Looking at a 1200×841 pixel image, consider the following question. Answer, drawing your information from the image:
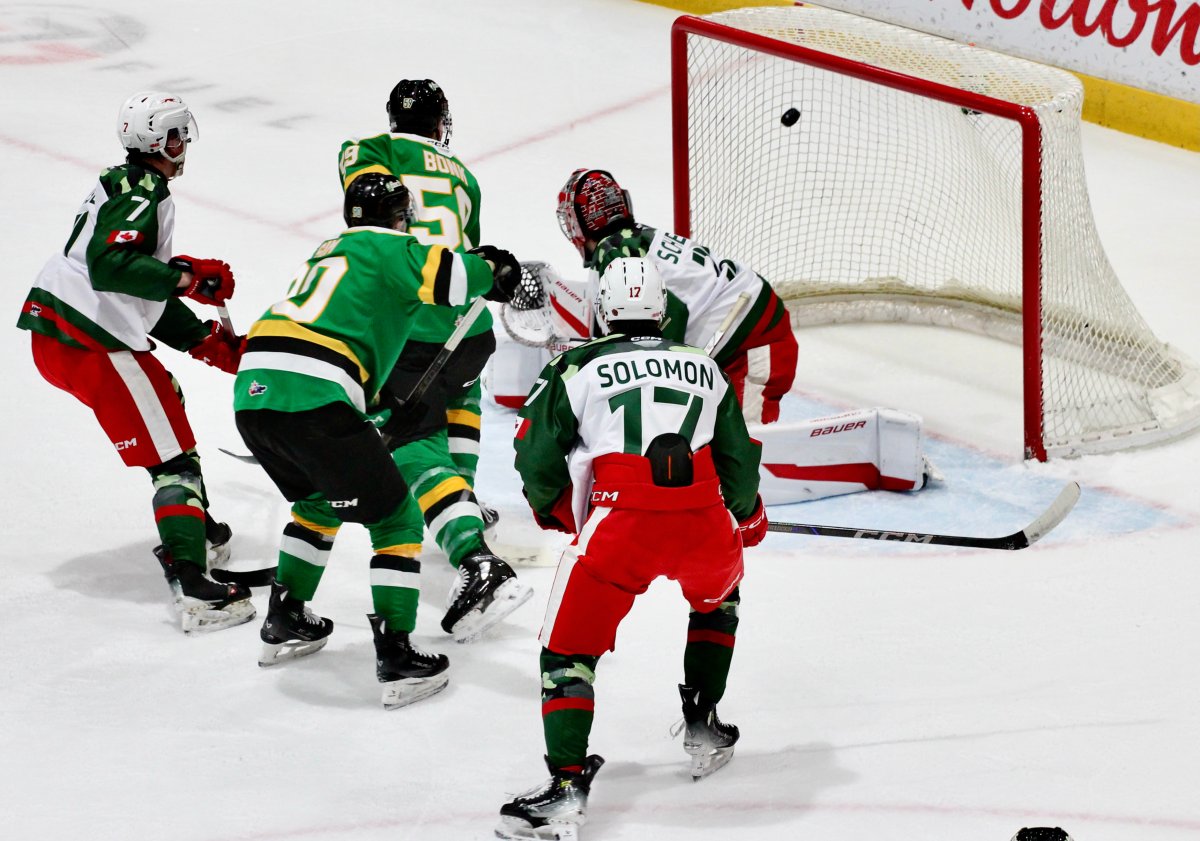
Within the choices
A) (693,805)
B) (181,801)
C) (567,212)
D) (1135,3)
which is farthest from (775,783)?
(1135,3)

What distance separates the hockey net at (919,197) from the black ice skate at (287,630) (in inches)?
80.1

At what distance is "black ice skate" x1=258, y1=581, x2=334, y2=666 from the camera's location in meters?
3.60

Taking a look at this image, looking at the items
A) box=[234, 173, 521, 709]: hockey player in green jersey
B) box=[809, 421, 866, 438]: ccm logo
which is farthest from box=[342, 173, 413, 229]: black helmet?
box=[809, 421, 866, 438]: ccm logo

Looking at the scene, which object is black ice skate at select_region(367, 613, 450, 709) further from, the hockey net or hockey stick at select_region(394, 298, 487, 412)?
the hockey net

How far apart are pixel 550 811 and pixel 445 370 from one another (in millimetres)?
1343

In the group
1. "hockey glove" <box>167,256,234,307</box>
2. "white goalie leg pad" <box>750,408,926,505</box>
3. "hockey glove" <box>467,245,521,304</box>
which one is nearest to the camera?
"hockey glove" <box>467,245,521,304</box>

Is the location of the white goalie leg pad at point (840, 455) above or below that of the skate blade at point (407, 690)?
above

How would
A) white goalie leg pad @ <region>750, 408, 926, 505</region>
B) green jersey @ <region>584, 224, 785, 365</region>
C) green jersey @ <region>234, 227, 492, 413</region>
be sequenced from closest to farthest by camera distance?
green jersey @ <region>234, 227, 492, 413</region> < green jersey @ <region>584, 224, 785, 365</region> < white goalie leg pad @ <region>750, 408, 926, 505</region>

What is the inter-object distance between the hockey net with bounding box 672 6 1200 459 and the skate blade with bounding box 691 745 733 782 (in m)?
1.76

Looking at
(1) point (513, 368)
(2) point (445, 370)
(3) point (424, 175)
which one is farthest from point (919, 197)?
(2) point (445, 370)

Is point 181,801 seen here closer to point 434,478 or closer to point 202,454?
point 434,478

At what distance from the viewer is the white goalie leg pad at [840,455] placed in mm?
4383

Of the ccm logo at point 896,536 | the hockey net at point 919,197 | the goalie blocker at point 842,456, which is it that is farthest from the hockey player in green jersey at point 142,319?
the hockey net at point 919,197

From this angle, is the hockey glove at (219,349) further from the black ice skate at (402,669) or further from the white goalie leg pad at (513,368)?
the white goalie leg pad at (513,368)
